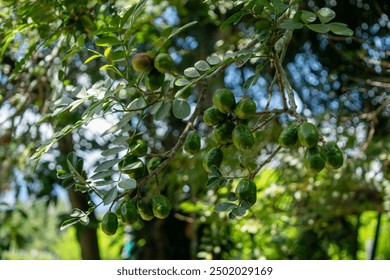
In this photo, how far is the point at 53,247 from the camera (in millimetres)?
4875

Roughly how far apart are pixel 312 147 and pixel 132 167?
27cm

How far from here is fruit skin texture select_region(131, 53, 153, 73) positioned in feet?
3.43

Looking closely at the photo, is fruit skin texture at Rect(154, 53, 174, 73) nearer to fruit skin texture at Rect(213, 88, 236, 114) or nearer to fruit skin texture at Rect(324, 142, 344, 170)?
fruit skin texture at Rect(213, 88, 236, 114)

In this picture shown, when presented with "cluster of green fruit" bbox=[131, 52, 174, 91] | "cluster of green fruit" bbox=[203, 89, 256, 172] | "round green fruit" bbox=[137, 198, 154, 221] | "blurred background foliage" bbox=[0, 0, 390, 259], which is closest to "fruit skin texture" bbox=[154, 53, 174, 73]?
"cluster of green fruit" bbox=[131, 52, 174, 91]

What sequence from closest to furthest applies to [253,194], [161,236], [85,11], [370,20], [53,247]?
1. [253,194]
2. [85,11]
3. [370,20]
4. [161,236]
5. [53,247]

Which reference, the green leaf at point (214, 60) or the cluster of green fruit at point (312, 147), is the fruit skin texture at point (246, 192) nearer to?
the cluster of green fruit at point (312, 147)

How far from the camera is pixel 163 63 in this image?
1022mm

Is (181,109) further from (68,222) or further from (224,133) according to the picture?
(68,222)

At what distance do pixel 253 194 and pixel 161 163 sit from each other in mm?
152

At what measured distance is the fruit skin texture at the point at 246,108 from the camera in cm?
91

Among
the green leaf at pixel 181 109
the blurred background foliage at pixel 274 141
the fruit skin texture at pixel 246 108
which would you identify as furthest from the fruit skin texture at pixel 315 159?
the blurred background foliage at pixel 274 141
